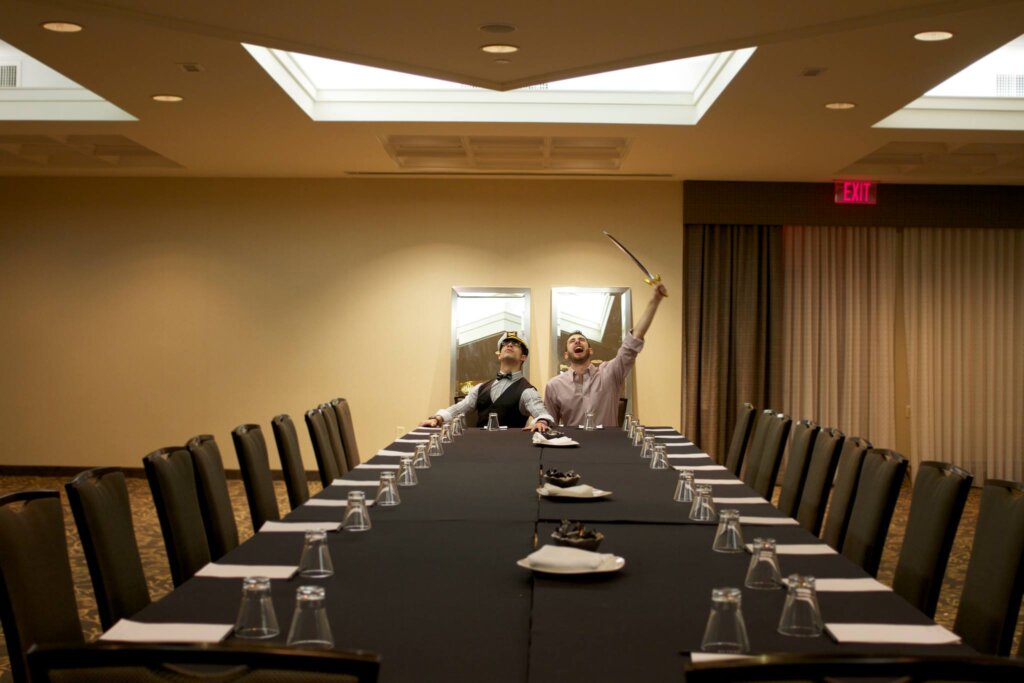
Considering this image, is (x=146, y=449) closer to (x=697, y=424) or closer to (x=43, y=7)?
(x=697, y=424)

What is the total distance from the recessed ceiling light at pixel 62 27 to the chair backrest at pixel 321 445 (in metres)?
2.23

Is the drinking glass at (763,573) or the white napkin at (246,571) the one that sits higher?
the drinking glass at (763,573)

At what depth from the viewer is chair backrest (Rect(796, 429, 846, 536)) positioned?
4.25 m

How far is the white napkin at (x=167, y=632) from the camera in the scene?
2099 mm

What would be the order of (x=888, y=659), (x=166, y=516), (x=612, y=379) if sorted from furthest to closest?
(x=612, y=379)
(x=166, y=516)
(x=888, y=659)

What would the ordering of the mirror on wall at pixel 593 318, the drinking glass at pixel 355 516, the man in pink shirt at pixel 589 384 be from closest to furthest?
1. the drinking glass at pixel 355 516
2. the man in pink shirt at pixel 589 384
3. the mirror on wall at pixel 593 318

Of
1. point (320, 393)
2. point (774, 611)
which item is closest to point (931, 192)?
point (320, 393)

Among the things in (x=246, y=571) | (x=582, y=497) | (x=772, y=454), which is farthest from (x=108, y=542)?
(x=772, y=454)

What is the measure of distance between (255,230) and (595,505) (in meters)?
6.85

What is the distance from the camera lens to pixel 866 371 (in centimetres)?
972

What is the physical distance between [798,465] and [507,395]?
277cm

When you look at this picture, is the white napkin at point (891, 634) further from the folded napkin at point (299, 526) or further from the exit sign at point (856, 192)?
the exit sign at point (856, 192)

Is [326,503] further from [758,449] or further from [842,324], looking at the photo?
[842,324]

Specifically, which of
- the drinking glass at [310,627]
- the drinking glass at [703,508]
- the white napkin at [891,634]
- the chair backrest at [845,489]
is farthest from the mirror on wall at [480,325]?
the drinking glass at [310,627]
